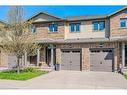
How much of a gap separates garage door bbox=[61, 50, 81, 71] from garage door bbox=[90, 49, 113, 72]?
1.58 metres

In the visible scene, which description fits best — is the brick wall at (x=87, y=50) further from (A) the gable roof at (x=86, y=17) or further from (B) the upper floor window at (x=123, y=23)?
(A) the gable roof at (x=86, y=17)

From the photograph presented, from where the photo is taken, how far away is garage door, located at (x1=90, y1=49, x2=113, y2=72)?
2231cm

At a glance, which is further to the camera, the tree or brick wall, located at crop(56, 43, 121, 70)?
brick wall, located at crop(56, 43, 121, 70)

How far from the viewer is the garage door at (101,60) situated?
73.2 ft

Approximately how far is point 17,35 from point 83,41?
7.39 metres

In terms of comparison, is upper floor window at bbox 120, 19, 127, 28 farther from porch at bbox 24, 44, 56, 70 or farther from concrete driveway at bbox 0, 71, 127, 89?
concrete driveway at bbox 0, 71, 127, 89

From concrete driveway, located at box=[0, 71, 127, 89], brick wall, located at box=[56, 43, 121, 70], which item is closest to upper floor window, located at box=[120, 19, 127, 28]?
brick wall, located at box=[56, 43, 121, 70]

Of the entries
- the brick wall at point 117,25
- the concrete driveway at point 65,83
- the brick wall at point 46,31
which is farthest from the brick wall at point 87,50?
the concrete driveway at point 65,83

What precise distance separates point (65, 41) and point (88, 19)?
12.0ft

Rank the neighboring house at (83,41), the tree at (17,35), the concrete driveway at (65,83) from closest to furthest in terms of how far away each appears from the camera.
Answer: the concrete driveway at (65,83), the tree at (17,35), the neighboring house at (83,41)

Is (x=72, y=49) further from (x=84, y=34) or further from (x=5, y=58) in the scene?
(x=5, y=58)

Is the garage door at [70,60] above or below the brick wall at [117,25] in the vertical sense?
below

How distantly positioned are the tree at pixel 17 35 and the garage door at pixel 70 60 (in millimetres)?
5140
